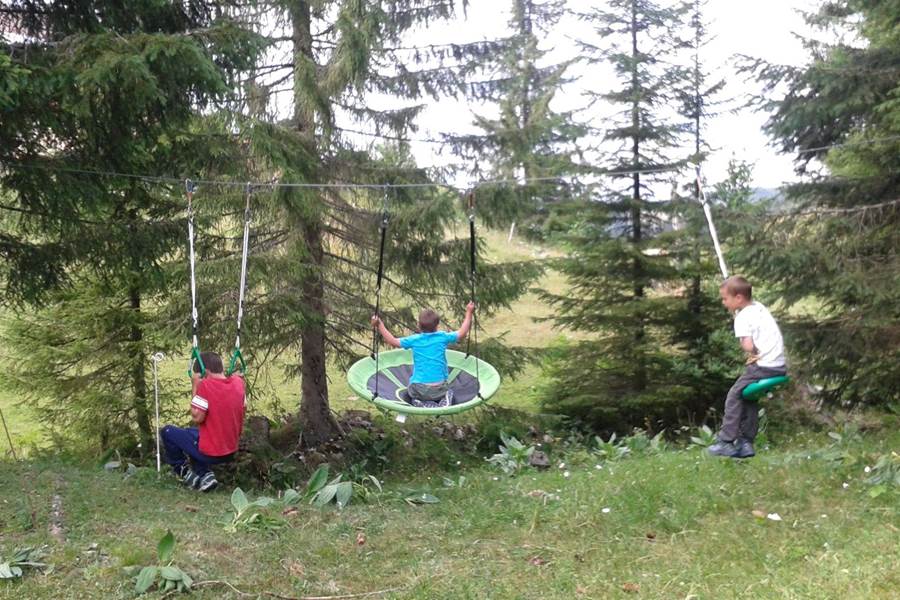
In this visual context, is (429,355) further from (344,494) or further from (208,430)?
(208,430)

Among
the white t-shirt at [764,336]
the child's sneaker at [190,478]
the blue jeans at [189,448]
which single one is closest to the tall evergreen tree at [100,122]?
the blue jeans at [189,448]

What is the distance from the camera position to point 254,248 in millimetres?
9367

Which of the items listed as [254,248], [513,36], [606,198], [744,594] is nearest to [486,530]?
[744,594]

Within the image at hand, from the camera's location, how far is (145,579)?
13.5 ft

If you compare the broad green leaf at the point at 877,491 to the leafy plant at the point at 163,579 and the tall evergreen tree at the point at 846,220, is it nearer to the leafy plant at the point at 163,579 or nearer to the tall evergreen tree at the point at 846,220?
the tall evergreen tree at the point at 846,220

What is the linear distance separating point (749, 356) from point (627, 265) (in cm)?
670

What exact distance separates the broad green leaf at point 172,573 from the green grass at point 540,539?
5.9 inches

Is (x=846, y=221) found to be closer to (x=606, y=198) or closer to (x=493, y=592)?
(x=606, y=198)

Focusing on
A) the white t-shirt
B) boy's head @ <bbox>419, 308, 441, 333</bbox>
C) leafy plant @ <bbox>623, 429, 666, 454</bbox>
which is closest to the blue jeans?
boy's head @ <bbox>419, 308, 441, 333</bbox>

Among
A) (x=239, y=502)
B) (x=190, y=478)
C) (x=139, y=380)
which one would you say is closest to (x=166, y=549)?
(x=239, y=502)

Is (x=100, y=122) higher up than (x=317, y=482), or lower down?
higher up

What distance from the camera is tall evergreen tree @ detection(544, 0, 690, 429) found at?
11812mm

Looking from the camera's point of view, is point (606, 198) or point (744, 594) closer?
point (744, 594)

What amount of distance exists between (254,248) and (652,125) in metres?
6.57
